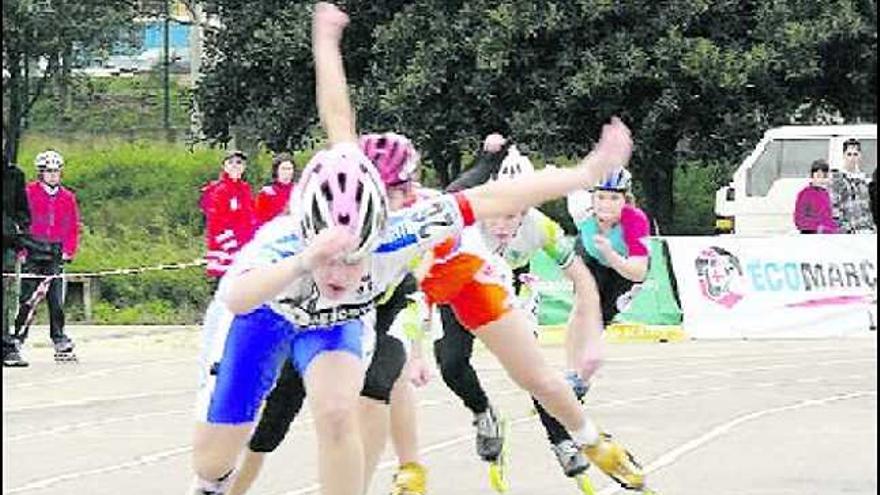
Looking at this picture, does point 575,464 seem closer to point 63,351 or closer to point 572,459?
point 572,459

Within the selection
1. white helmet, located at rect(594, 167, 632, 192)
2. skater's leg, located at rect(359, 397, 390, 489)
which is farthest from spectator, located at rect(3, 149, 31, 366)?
white helmet, located at rect(594, 167, 632, 192)

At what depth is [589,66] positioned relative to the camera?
Answer: 109 feet

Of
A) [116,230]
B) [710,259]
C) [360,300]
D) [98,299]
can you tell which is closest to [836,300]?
[710,259]

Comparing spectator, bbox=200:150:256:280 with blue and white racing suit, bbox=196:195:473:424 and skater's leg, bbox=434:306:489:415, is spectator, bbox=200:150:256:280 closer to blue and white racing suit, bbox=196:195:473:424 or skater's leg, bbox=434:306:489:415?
skater's leg, bbox=434:306:489:415

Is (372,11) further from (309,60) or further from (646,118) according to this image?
(646,118)

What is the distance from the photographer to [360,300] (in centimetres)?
764

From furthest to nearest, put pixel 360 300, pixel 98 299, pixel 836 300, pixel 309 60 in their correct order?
pixel 309 60 → pixel 98 299 → pixel 836 300 → pixel 360 300

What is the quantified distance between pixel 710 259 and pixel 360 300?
619 inches

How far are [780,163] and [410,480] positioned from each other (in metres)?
21.2

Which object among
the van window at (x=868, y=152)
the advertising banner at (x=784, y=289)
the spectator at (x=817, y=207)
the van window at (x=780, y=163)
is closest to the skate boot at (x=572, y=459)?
the advertising banner at (x=784, y=289)

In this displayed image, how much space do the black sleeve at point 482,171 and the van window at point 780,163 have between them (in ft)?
67.3

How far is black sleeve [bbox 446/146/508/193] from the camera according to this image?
9938 mm

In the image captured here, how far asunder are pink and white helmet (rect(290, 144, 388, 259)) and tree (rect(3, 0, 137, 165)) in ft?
83.3

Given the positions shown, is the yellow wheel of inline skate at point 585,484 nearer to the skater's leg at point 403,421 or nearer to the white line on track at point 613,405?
the white line on track at point 613,405
